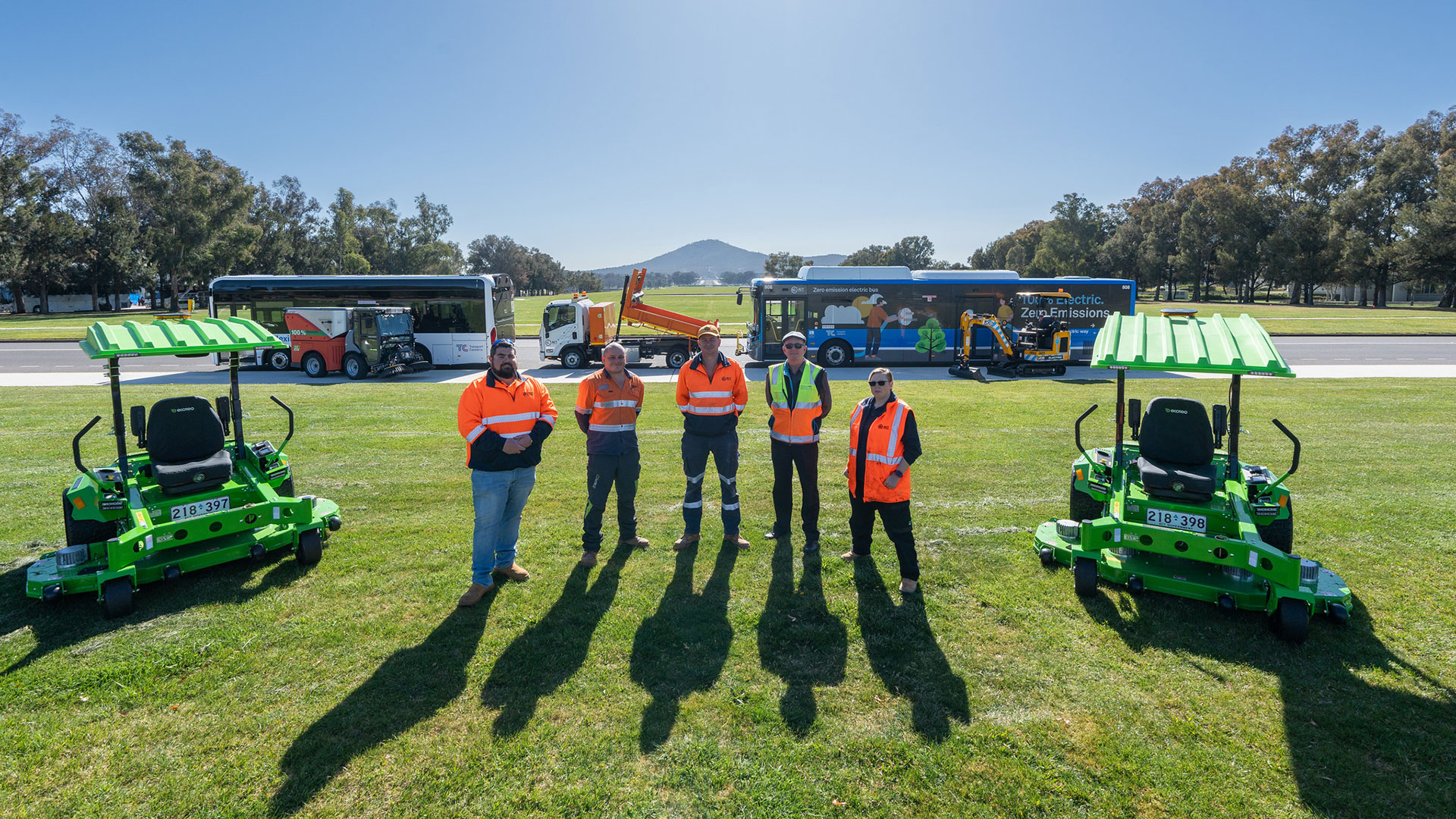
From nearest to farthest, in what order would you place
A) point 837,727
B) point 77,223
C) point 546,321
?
point 837,727 < point 546,321 < point 77,223

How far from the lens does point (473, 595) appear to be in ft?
17.6

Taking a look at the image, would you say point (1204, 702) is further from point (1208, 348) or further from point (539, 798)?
point (539, 798)

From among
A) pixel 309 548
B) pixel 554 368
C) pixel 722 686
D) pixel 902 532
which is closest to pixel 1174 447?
pixel 902 532

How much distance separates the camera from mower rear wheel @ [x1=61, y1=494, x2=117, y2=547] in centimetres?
567

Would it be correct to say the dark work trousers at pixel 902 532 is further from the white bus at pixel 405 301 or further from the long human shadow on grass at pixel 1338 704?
the white bus at pixel 405 301

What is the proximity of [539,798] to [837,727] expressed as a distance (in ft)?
5.25

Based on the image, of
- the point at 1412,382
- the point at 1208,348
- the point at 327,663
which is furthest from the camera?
the point at 1412,382

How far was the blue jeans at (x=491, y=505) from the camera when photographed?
17.5ft

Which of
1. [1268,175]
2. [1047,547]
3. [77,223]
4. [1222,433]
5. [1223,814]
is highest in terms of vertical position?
[1268,175]

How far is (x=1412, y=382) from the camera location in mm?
16781

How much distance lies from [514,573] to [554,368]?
18392 millimetres

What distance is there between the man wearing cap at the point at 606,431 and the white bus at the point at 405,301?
1787cm

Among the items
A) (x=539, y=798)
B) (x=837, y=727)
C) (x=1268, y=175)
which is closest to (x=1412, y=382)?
(x=837, y=727)

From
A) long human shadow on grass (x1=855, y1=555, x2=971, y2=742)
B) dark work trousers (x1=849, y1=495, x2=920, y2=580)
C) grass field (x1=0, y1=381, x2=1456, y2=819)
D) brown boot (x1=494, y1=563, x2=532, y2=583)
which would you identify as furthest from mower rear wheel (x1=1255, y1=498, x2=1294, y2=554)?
brown boot (x1=494, y1=563, x2=532, y2=583)
